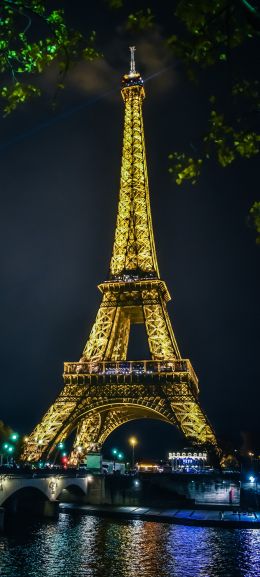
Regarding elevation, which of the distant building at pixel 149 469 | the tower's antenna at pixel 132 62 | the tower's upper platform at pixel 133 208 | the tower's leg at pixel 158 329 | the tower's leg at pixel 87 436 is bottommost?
the distant building at pixel 149 469

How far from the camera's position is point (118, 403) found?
46.9 m

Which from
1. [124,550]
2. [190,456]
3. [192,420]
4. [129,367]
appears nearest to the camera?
[124,550]

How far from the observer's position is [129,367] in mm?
48875

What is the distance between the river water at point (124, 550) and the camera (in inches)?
759

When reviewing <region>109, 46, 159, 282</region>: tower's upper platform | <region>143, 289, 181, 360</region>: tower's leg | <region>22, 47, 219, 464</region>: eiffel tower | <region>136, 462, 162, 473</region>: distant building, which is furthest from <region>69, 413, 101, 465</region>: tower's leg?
<region>109, 46, 159, 282</region>: tower's upper platform

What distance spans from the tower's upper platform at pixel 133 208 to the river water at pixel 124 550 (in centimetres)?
2961

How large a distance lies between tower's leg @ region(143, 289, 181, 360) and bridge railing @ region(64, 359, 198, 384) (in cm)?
163

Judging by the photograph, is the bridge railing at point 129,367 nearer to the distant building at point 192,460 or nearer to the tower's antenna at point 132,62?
the distant building at point 192,460

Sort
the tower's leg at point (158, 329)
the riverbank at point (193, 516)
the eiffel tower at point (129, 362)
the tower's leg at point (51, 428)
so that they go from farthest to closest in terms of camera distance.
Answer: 1. the tower's leg at point (158, 329)
2. the eiffel tower at point (129, 362)
3. the tower's leg at point (51, 428)
4. the riverbank at point (193, 516)

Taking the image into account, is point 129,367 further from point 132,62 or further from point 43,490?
point 132,62

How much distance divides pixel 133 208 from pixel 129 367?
2082cm

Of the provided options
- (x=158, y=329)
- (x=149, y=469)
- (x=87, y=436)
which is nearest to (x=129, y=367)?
(x=158, y=329)

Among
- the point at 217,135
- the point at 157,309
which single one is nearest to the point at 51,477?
the point at 157,309

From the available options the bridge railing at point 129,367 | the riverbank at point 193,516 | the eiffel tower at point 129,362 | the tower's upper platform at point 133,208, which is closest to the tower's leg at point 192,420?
the eiffel tower at point 129,362
